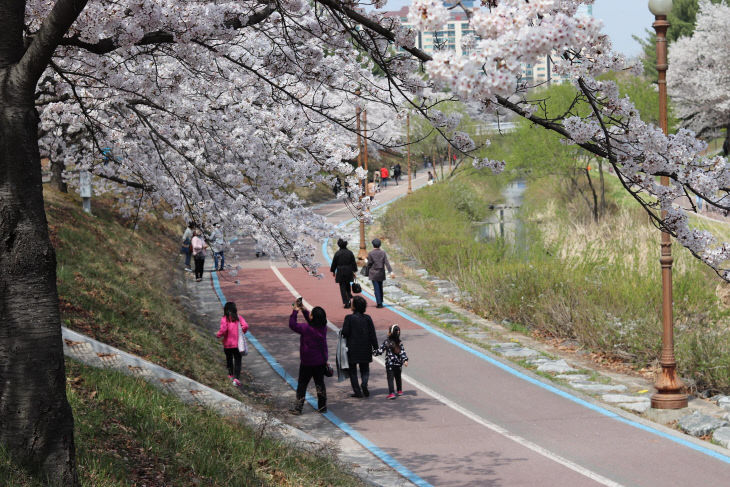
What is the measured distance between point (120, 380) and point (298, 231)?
6305 millimetres

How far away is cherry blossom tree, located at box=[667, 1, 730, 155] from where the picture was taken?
181 ft

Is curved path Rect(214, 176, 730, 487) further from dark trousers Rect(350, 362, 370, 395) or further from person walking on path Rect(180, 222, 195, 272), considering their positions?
person walking on path Rect(180, 222, 195, 272)

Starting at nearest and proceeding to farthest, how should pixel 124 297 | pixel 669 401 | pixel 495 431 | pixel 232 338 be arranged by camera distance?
pixel 495 431 → pixel 669 401 → pixel 232 338 → pixel 124 297

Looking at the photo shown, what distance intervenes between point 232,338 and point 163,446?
5.29 meters

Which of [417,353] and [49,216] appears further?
[49,216]

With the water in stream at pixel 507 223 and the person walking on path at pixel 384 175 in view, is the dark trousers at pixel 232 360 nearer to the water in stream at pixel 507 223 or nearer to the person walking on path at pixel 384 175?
the water in stream at pixel 507 223

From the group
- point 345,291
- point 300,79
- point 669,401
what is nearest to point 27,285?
point 300,79

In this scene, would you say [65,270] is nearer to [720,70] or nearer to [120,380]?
[120,380]

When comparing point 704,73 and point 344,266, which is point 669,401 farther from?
point 704,73

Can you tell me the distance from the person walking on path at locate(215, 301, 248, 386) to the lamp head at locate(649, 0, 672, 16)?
749 centimetres

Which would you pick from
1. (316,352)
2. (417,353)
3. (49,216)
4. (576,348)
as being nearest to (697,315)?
(576,348)

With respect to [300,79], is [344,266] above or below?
below

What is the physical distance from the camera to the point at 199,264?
2598 cm

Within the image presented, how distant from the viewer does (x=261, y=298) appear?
23.4 m
